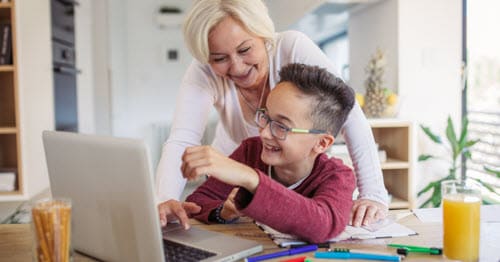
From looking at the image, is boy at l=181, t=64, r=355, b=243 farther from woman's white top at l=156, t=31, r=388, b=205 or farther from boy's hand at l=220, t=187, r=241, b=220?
woman's white top at l=156, t=31, r=388, b=205

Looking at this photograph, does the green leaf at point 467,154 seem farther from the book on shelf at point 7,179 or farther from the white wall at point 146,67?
the white wall at point 146,67

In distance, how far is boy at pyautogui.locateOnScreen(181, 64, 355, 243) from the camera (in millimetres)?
918

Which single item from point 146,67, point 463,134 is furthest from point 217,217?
point 146,67

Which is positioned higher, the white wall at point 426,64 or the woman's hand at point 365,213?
the white wall at point 426,64

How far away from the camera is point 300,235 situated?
0.97 m

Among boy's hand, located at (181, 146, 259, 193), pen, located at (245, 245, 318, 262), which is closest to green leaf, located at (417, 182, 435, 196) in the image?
pen, located at (245, 245, 318, 262)

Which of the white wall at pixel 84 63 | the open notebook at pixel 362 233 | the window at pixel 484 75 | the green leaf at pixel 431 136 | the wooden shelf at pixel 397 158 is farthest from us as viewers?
the white wall at pixel 84 63

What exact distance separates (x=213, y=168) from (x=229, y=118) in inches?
29.0

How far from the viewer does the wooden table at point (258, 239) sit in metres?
0.94

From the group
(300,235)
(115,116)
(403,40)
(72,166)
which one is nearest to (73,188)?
(72,166)

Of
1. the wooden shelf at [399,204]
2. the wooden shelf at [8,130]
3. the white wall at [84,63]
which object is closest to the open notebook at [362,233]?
the wooden shelf at [8,130]

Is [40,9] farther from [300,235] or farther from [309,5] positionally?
[300,235]

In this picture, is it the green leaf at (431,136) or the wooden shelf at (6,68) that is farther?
the green leaf at (431,136)

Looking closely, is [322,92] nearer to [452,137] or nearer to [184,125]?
[184,125]
